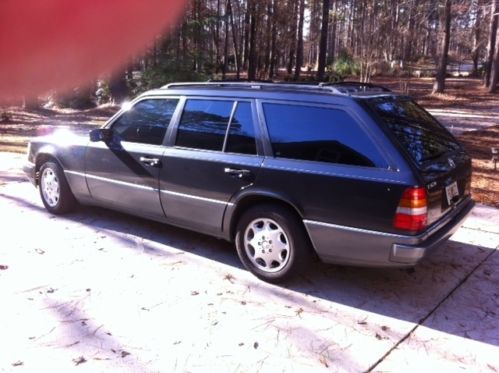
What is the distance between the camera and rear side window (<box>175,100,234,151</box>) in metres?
4.45

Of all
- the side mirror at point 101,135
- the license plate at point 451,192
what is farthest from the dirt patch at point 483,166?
the side mirror at point 101,135

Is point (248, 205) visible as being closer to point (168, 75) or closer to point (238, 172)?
point (238, 172)

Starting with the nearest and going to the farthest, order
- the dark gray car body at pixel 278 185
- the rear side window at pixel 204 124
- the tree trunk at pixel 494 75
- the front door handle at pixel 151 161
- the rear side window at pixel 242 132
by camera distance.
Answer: the dark gray car body at pixel 278 185
the rear side window at pixel 242 132
the rear side window at pixel 204 124
the front door handle at pixel 151 161
the tree trunk at pixel 494 75

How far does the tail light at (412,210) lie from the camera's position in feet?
11.4

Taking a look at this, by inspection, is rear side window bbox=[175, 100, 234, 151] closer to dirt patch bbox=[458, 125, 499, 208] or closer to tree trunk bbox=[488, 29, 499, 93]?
dirt patch bbox=[458, 125, 499, 208]

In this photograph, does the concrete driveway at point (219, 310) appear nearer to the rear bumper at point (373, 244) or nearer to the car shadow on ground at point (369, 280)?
the car shadow on ground at point (369, 280)

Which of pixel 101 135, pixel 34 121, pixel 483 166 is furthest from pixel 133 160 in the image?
pixel 34 121

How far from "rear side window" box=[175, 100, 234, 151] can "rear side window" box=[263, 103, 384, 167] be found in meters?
0.47

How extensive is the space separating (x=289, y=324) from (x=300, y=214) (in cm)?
86

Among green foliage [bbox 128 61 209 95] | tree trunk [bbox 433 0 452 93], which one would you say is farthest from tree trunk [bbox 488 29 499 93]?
green foliage [bbox 128 61 209 95]

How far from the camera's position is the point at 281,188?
3967mm

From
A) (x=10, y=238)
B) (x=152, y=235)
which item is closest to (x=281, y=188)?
(x=152, y=235)

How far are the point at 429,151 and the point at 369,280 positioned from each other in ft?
3.94

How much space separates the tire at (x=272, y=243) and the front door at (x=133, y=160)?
1.05 metres
